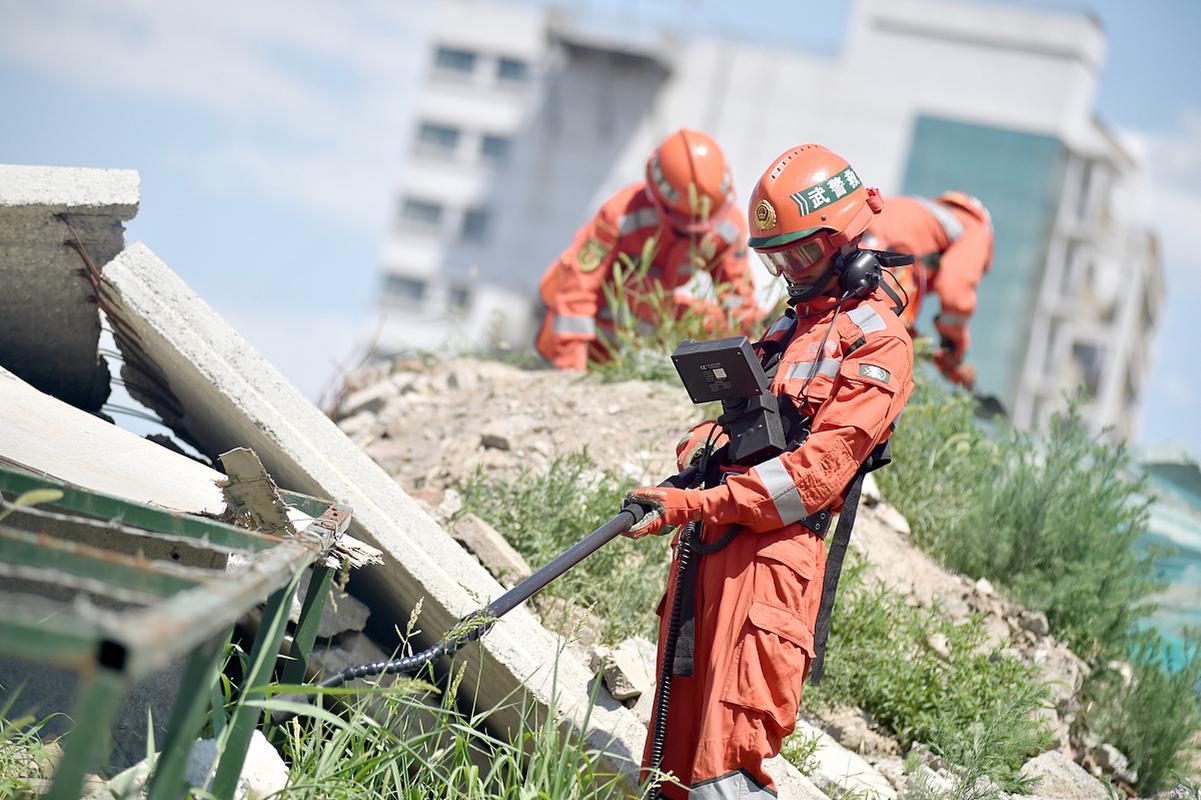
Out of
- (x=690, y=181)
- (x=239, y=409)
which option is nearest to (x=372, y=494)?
(x=239, y=409)

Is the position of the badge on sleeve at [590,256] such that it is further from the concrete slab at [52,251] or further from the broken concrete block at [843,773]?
the broken concrete block at [843,773]

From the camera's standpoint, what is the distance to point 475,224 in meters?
45.7

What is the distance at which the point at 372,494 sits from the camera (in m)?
4.02

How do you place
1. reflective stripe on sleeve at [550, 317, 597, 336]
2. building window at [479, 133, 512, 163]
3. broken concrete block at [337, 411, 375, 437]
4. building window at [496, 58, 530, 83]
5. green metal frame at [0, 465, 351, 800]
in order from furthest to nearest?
building window at [479, 133, 512, 163] → building window at [496, 58, 530, 83] → reflective stripe on sleeve at [550, 317, 597, 336] → broken concrete block at [337, 411, 375, 437] → green metal frame at [0, 465, 351, 800]

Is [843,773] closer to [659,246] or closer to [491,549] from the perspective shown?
[491,549]

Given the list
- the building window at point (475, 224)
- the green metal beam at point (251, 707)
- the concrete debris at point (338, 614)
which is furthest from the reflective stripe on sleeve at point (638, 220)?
the building window at point (475, 224)

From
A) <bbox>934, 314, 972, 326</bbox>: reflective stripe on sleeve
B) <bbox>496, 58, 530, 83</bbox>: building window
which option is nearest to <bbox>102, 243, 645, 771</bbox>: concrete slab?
<bbox>934, 314, 972, 326</bbox>: reflective stripe on sleeve

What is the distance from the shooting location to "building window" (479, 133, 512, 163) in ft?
148

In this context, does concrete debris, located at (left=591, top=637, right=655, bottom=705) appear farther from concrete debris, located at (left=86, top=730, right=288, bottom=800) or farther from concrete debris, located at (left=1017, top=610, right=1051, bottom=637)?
concrete debris, located at (left=1017, top=610, right=1051, bottom=637)

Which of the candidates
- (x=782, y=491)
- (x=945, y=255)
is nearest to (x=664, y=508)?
(x=782, y=491)

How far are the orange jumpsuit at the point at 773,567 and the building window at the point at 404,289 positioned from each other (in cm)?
4353

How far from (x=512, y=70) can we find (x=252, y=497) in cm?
4355

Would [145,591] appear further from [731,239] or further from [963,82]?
[963,82]

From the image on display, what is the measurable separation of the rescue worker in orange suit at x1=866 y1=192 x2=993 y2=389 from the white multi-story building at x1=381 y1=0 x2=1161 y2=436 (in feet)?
106
